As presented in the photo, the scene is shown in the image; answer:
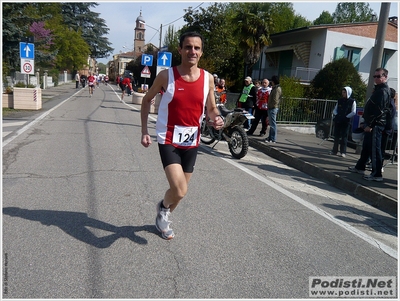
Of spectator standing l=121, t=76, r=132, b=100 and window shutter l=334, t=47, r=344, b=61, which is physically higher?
window shutter l=334, t=47, r=344, b=61

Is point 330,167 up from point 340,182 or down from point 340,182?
up

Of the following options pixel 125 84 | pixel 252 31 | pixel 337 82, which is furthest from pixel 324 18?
pixel 337 82

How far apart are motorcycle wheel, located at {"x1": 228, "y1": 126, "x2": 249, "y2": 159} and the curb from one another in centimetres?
116

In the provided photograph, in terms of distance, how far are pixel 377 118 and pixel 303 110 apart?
381 inches

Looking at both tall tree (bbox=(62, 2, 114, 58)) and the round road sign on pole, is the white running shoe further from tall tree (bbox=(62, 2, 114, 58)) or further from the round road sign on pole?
tall tree (bbox=(62, 2, 114, 58))

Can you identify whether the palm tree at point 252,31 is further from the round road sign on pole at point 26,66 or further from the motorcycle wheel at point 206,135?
the motorcycle wheel at point 206,135

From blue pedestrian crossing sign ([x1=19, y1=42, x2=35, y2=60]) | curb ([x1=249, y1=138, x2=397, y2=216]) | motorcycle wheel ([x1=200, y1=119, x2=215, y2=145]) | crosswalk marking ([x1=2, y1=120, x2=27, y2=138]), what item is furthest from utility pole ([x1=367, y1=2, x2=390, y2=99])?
blue pedestrian crossing sign ([x1=19, y1=42, x2=35, y2=60])

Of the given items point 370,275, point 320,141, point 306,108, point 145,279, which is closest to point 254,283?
point 145,279

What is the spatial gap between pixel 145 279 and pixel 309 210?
2864mm

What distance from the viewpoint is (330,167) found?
7.83 m

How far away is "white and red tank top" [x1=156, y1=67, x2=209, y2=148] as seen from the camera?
3555mm

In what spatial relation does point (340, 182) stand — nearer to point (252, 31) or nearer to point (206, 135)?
point (206, 135)

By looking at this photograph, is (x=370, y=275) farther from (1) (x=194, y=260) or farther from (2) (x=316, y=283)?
(1) (x=194, y=260)

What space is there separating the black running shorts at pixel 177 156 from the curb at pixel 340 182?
11.6ft
